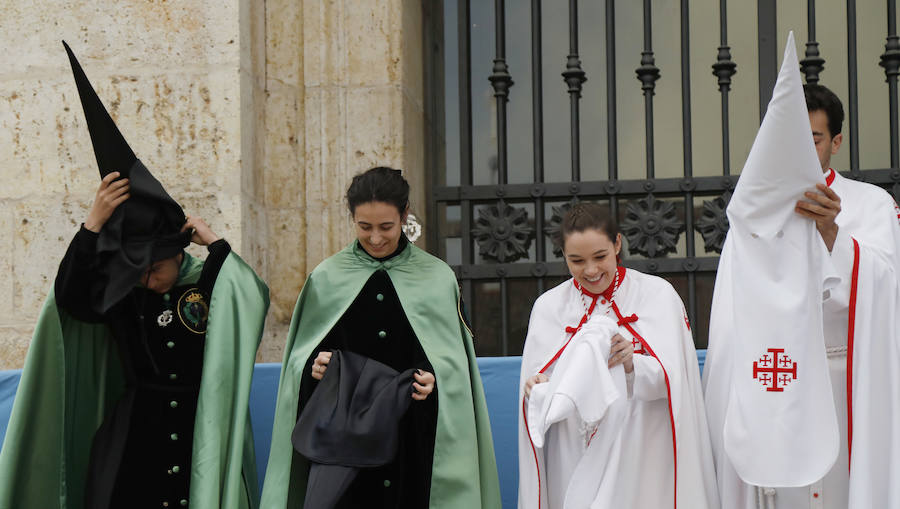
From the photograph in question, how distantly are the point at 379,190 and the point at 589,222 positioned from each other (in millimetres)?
759

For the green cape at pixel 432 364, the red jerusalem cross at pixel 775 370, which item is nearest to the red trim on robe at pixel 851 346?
the red jerusalem cross at pixel 775 370

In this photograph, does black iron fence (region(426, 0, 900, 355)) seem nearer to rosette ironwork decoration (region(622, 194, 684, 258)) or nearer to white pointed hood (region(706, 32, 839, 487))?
rosette ironwork decoration (region(622, 194, 684, 258))

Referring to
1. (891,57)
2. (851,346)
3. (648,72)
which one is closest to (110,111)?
(648,72)

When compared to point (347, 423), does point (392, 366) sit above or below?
above

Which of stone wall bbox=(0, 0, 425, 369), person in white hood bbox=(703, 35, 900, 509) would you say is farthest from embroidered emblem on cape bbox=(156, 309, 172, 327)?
person in white hood bbox=(703, 35, 900, 509)

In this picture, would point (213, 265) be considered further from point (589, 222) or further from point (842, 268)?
point (842, 268)

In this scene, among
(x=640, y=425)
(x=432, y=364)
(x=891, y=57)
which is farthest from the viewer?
(x=891, y=57)

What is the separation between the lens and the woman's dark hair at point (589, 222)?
396 centimetres

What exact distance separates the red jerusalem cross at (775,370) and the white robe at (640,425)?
1.12ft

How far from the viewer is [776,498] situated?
3.80 metres

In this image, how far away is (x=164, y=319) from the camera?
4297mm

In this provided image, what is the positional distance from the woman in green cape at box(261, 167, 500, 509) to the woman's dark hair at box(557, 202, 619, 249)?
548 mm

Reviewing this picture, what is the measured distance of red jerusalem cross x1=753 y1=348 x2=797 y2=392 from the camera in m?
3.60

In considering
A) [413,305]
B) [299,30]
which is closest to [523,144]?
[299,30]
